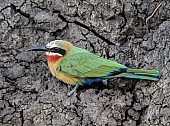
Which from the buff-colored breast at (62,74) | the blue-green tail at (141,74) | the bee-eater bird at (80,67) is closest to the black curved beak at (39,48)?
the bee-eater bird at (80,67)

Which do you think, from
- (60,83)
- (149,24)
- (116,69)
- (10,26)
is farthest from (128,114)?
(10,26)

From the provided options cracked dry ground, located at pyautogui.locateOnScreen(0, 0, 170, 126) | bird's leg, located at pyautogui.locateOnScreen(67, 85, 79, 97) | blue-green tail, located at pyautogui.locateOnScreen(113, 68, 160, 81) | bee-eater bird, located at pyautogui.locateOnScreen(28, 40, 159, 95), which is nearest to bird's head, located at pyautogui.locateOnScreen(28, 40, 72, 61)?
bee-eater bird, located at pyautogui.locateOnScreen(28, 40, 159, 95)

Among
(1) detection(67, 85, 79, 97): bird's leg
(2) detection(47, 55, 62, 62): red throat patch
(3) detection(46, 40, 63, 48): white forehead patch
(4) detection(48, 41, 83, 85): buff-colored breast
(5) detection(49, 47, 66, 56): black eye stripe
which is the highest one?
(3) detection(46, 40, 63, 48): white forehead patch

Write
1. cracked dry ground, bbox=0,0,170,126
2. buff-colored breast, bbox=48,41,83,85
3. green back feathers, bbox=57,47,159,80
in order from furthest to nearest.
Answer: buff-colored breast, bbox=48,41,83,85
green back feathers, bbox=57,47,159,80
cracked dry ground, bbox=0,0,170,126

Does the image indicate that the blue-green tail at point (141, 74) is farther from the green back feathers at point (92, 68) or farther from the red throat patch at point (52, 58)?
the red throat patch at point (52, 58)

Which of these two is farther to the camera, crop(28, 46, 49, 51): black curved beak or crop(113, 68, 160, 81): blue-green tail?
crop(28, 46, 49, 51): black curved beak

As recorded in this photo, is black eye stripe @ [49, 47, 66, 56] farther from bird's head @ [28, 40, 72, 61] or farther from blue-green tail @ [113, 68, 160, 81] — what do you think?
blue-green tail @ [113, 68, 160, 81]

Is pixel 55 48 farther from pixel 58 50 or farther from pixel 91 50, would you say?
pixel 91 50
